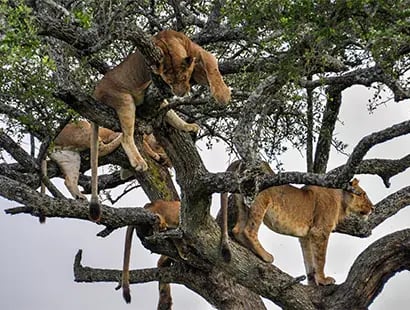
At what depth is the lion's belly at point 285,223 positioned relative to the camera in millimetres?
8312

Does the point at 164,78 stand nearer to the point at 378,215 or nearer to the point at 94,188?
the point at 94,188

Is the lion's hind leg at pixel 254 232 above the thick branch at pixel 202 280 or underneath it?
above

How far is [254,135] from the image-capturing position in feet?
23.3

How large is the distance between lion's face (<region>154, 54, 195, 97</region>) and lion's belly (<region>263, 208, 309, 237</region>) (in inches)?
94.4

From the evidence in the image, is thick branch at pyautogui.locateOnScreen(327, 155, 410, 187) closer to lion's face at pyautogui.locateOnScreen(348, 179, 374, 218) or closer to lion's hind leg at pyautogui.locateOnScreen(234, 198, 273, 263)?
lion's face at pyautogui.locateOnScreen(348, 179, 374, 218)

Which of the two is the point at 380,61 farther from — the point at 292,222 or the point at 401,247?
the point at 292,222

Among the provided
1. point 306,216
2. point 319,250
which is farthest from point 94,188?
point 319,250

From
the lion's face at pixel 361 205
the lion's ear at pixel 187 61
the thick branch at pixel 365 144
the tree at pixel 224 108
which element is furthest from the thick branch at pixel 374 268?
the lion's ear at pixel 187 61

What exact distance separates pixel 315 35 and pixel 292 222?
249 centimetres

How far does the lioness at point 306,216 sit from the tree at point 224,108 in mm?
196

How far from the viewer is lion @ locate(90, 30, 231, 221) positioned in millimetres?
6234

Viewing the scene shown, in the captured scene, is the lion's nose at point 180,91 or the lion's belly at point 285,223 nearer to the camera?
the lion's nose at point 180,91

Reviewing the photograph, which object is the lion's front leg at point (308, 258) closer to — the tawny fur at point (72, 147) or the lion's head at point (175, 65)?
the tawny fur at point (72, 147)

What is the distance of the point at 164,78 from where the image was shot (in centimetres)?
622
